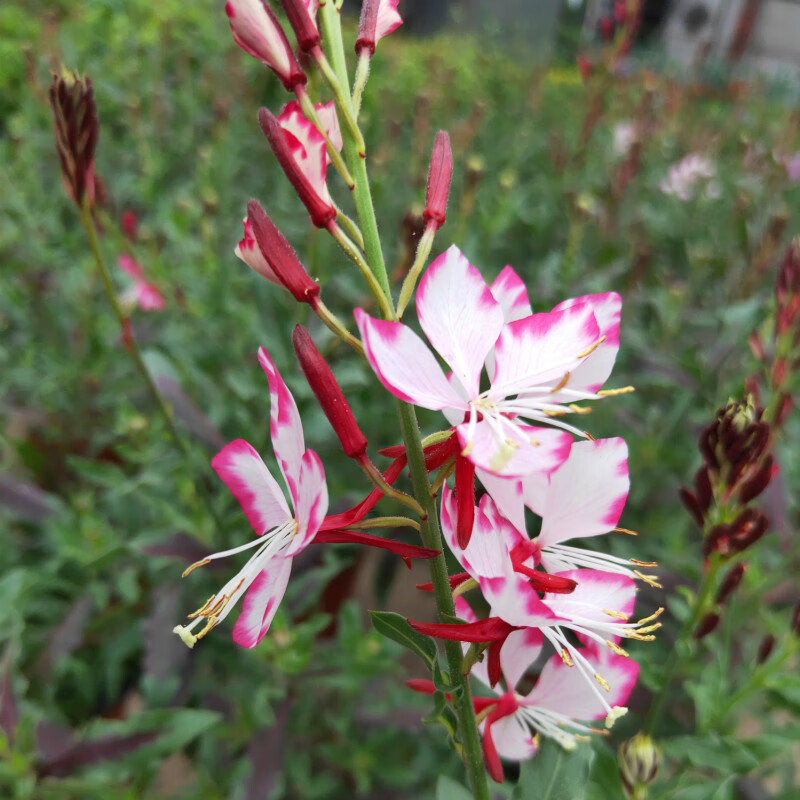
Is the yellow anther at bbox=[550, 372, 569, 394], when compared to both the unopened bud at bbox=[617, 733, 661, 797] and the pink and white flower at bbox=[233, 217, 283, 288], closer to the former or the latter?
the pink and white flower at bbox=[233, 217, 283, 288]

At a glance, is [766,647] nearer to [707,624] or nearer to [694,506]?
[707,624]

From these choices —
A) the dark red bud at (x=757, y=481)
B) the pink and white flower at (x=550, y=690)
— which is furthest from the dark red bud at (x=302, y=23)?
the dark red bud at (x=757, y=481)

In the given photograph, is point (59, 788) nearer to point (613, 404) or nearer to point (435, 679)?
point (435, 679)

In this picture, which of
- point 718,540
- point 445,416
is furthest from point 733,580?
point 445,416

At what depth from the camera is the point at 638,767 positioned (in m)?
0.64

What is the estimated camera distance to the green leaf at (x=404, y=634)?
1.52 ft

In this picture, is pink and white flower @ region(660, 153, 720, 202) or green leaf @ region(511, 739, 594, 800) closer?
green leaf @ region(511, 739, 594, 800)

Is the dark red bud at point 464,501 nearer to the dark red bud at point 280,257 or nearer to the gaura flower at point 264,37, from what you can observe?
the dark red bud at point 280,257

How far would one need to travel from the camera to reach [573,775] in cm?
58

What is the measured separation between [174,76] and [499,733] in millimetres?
3108

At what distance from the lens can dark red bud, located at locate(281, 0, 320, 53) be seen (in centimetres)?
44

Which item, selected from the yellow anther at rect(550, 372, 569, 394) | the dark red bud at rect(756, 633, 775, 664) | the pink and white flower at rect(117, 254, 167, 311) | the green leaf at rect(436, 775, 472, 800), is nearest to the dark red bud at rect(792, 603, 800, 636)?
the dark red bud at rect(756, 633, 775, 664)

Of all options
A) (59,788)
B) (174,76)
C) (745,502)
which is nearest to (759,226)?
(745,502)

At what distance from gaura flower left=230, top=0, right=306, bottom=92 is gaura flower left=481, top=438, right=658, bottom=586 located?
1.09 ft
